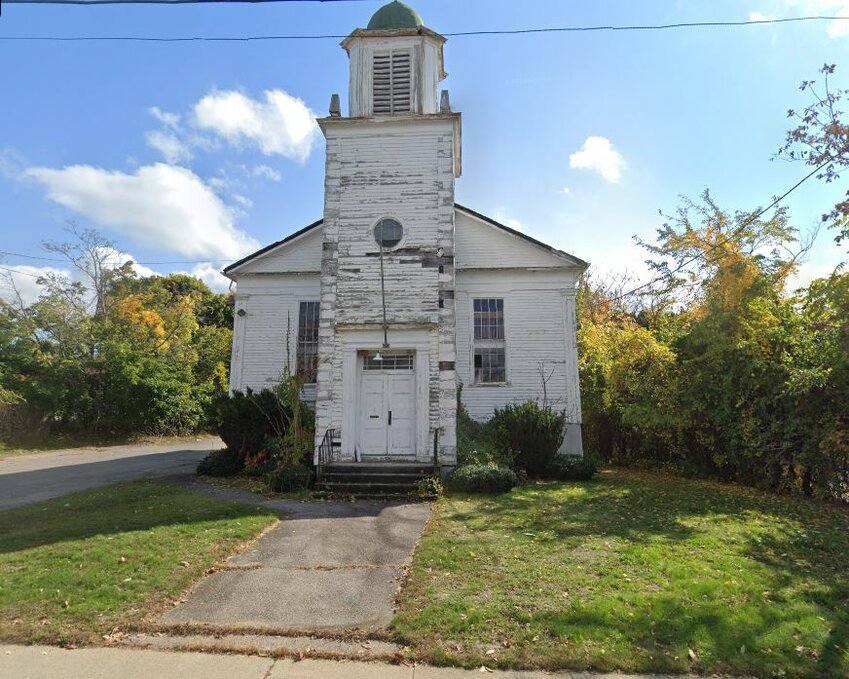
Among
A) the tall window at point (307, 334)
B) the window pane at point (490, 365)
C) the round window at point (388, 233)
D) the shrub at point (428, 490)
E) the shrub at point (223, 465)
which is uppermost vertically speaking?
the round window at point (388, 233)

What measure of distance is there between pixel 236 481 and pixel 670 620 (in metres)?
10.7

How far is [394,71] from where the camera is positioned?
14602mm

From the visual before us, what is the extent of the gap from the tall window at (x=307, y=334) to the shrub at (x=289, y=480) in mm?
5436

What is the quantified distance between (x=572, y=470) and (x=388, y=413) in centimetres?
491

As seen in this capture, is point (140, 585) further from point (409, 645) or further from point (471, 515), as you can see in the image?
point (471, 515)

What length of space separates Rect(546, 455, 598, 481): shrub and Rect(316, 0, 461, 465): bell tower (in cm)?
307

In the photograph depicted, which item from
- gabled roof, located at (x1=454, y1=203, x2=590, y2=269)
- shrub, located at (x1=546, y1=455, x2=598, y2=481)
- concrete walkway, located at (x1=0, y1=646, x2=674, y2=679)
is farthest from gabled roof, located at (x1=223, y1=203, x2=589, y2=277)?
concrete walkway, located at (x1=0, y1=646, x2=674, y2=679)

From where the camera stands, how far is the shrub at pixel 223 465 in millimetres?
13852

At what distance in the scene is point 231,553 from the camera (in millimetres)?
7035

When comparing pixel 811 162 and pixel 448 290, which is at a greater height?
pixel 811 162

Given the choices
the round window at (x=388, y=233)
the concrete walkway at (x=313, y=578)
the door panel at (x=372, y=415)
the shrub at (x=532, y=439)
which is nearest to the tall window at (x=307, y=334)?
the door panel at (x=372, y=415)

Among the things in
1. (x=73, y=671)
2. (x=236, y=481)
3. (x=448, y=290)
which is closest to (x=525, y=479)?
(x=448, y=290)

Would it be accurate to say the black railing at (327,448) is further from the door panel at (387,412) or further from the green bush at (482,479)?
the green bush at (482,479)

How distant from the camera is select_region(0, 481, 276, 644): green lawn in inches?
192
